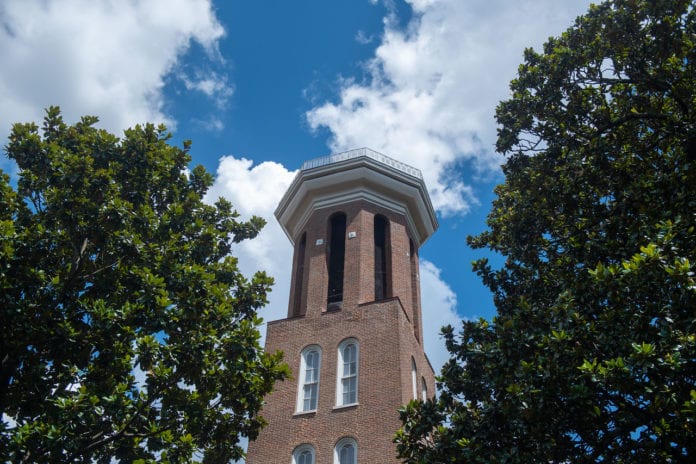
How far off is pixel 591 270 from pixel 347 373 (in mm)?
13774

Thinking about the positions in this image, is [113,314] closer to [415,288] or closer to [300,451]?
[300,451]

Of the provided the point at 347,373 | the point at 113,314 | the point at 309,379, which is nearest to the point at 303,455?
the point at 309,379

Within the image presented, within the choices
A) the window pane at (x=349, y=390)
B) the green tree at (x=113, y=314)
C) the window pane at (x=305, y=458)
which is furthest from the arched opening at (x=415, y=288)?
the green tree at (x=113, y=314)

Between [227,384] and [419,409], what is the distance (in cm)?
338

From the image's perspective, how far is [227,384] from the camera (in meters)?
12.1

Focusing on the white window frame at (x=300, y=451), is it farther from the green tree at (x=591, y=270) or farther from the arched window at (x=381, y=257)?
the green tree at (x=591, y=270)

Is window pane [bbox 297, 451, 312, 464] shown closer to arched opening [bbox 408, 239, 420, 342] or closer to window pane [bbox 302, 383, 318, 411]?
window pane [bbox 302, 383, 318, 411]

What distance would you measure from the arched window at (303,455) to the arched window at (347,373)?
65.9 inches

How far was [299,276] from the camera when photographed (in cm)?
2803

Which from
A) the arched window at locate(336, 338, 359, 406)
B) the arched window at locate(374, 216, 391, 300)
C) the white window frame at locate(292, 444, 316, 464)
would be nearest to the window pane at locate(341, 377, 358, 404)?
the arched window at locate(336, 338, 359, 406)

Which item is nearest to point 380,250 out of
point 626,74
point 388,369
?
point 388,369

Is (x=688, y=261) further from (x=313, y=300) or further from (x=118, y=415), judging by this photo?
(x=313, y=300)

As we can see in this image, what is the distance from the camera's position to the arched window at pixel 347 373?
21.7 meters

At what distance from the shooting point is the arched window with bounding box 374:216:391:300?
26766mm
